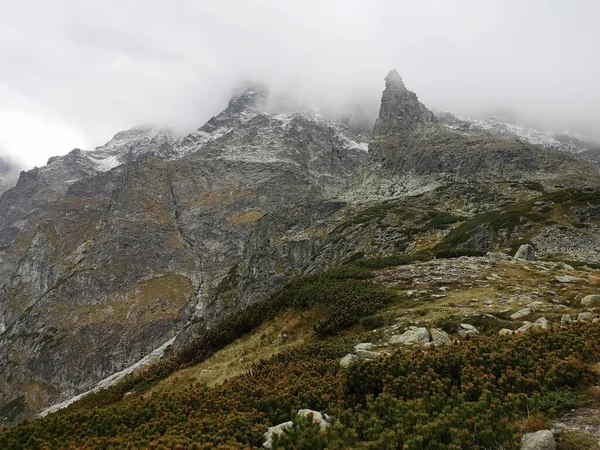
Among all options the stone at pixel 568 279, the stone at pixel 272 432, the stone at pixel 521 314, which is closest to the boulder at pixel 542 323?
the stone at pixel 521 314

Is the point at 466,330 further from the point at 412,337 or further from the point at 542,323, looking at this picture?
the point at 542,323

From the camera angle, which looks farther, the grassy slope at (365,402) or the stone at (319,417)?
the stone at (319,417)

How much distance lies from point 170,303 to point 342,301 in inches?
6731

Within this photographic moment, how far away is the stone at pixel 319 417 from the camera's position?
8453 mm

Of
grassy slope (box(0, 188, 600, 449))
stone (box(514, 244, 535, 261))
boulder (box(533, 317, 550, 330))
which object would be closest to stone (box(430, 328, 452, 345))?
grassy slope (box(0, 188, 600, 449))

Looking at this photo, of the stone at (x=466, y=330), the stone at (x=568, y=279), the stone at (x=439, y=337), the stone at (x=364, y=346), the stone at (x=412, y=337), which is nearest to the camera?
the stone at (x=439, y=337)

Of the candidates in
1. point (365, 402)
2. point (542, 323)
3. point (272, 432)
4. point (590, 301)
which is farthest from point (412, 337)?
point (272, 432)

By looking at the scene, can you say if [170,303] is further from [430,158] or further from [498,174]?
[498,174]

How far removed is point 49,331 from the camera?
168 metres

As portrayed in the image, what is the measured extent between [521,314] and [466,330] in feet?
9.03

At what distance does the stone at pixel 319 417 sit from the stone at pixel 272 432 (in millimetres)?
361

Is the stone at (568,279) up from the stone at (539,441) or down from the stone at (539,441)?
down

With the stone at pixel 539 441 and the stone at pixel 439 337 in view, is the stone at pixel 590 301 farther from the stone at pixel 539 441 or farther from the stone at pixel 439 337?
the stone at pixel 539 441

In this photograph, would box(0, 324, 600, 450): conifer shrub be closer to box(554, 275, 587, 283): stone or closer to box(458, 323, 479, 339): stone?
box(458, 323, 479, 339): stone
